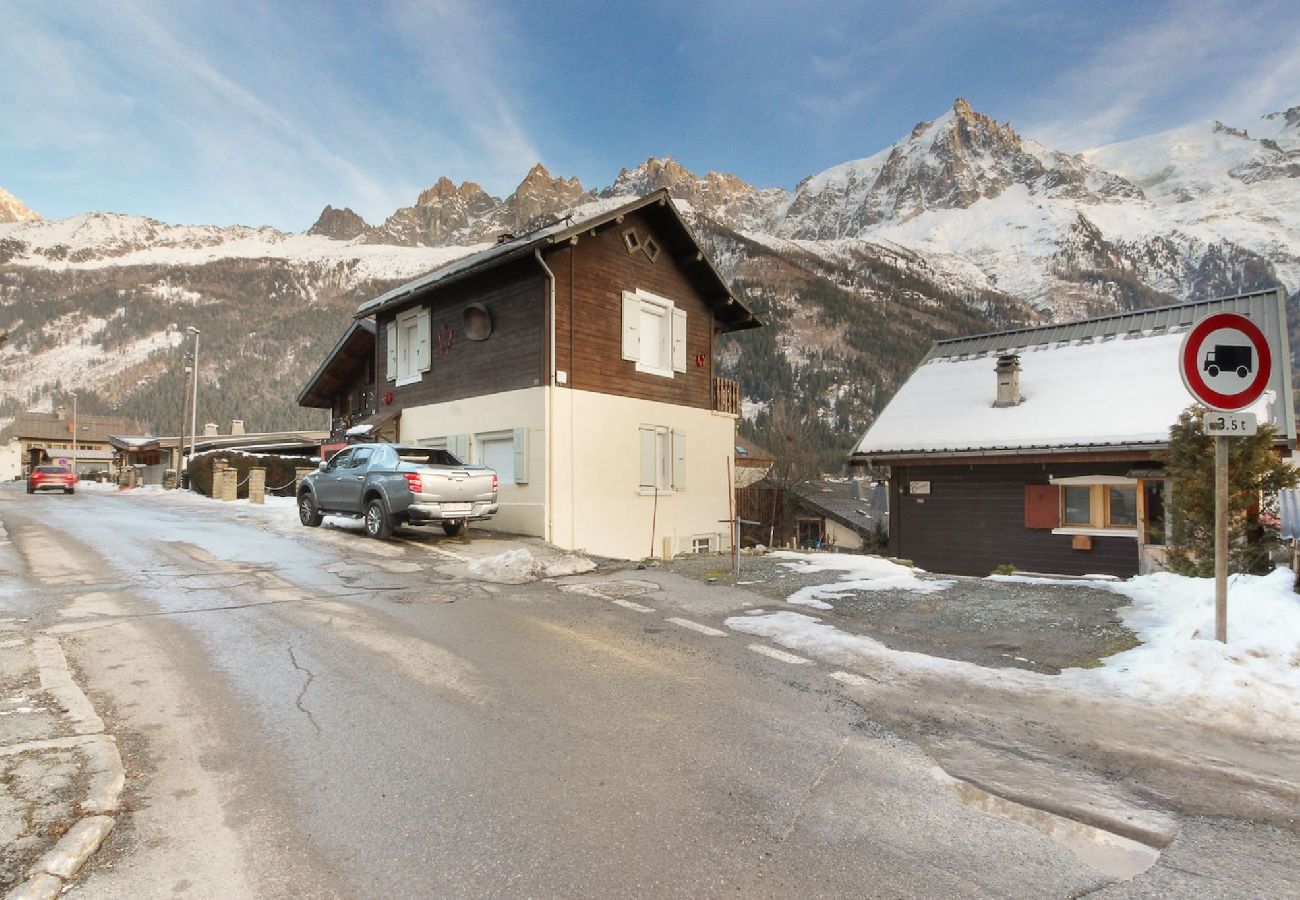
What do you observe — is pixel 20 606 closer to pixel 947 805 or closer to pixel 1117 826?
pixel 947 805

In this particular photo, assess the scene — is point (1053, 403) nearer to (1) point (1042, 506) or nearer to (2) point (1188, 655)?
(1) point (1042, 506)

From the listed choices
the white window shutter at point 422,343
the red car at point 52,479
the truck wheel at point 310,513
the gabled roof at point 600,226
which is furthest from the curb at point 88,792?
the red car at point 52,479

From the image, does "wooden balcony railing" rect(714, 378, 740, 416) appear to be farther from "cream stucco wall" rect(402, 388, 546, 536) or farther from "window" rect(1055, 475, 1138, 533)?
"window" rect(1055, 475, 1138, 533)

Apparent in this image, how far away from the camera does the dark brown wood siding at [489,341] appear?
16766mm

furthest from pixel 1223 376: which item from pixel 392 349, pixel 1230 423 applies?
pixel 392 349

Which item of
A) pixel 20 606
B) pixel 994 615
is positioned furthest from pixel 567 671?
pixel 20 606

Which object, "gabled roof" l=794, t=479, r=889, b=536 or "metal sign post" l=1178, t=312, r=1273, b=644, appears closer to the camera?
"metal sign post" l=1178, t=312, r=1273, b=644

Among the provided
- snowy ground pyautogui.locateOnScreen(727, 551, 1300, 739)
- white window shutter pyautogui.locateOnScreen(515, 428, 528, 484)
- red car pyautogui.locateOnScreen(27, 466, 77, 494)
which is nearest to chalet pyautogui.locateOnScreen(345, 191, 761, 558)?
white window shutter pyautogui.locateOnScreen(515, 428, 528, 484)

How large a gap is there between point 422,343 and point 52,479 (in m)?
30.3

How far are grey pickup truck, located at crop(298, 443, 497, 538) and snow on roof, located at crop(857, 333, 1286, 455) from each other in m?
9.91

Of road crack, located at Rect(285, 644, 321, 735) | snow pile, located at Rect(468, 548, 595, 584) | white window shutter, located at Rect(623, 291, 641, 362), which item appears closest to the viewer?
road crack, located at Rect(285, 644, 321, 735)

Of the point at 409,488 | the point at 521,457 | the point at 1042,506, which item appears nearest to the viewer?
the point at 409,488

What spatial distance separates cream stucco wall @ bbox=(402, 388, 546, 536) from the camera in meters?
16.2

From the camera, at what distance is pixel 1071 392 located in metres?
16.7
